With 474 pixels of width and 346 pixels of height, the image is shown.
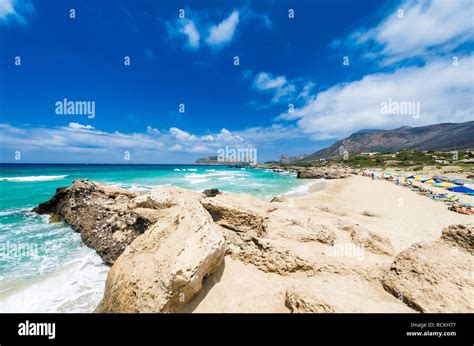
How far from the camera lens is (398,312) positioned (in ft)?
10.9

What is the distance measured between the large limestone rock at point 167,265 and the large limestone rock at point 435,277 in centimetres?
376

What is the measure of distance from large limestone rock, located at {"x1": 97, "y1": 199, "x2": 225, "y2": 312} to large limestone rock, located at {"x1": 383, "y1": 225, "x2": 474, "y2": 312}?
12.3ft

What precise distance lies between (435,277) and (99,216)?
40.6 feet

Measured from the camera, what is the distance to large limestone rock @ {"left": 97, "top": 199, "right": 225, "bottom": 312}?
391 cm

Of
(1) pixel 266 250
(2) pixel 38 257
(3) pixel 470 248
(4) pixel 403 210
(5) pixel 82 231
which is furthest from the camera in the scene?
(4) pixel 403 210

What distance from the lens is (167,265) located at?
4.15 m

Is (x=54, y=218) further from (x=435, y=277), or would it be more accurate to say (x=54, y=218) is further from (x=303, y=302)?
(x=435, y=277)

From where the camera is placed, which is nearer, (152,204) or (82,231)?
(152,204)

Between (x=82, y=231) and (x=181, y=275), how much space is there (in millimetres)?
9422

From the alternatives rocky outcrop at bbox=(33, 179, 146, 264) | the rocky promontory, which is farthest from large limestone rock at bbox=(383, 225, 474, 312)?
rocky outcrop at bbox=(33, 179, 146, 264)

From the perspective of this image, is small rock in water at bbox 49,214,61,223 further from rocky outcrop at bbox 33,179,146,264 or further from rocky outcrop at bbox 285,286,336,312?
rocky outcrop at bbox 285,286,336,312
